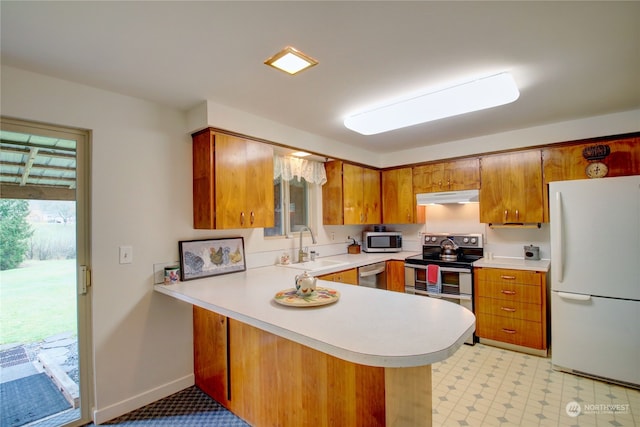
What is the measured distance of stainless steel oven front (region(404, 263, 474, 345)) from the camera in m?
3.25

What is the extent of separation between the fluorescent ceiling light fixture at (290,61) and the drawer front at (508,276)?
2.71 metres

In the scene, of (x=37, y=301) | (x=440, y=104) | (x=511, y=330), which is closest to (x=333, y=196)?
(x=440, y=104)

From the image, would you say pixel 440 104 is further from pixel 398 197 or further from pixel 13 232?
pixel 13 232

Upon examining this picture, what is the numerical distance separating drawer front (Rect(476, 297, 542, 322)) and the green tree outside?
3.88 m

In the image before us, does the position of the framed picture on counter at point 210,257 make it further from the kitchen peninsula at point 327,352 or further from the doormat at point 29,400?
the doormat at point 29,400

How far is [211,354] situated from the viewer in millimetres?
2305

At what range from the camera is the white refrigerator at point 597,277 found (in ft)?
7.62

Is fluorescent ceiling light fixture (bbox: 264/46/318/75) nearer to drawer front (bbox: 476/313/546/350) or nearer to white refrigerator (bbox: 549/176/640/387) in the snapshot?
white refrigerator (bbox: 549/176/640/387)

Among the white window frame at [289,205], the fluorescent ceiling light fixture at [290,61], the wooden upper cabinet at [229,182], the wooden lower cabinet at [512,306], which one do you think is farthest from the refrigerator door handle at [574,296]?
the fluorescent ceiling light fixture at [290,61]

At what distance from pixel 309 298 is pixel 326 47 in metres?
1.38

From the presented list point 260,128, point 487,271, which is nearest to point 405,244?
point 487,271

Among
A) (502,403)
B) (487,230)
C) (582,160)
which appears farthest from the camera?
(487,230)

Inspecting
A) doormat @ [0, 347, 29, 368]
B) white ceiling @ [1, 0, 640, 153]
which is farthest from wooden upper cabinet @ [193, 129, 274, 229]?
doormat @ [0, 347, 29, 368]

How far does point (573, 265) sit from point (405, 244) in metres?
2.10
